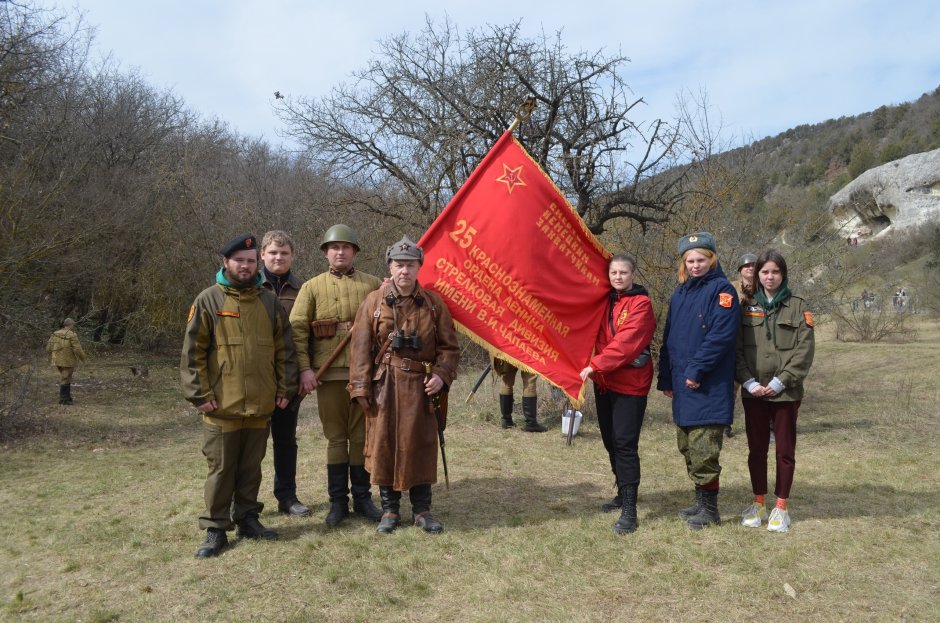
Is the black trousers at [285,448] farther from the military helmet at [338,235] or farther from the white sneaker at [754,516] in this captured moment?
the white sneaker at [754,516]

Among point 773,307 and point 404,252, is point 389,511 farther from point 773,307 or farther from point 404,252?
point 773,307

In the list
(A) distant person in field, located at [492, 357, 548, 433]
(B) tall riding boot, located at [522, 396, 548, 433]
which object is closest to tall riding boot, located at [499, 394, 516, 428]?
(A) distant person in field, located at [492, 357, 548, 433]

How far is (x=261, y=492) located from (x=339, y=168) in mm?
8782

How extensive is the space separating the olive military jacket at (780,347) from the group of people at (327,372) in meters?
2.01

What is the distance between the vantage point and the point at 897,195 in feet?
157

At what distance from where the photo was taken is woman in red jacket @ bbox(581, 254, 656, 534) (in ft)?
14.3

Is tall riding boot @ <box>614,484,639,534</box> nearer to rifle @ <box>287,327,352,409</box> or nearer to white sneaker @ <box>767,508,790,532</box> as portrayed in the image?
white sneaker @ <box>767,508,790,532</box>

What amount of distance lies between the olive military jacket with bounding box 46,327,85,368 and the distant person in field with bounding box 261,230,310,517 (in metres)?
9.44

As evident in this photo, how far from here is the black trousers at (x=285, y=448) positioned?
4730 millimetres

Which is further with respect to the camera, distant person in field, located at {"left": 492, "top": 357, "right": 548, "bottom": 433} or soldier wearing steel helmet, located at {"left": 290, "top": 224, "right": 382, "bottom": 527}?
distant person in field, located at {"left": 492, "top": 357, "right": 548, "bottom": 433}

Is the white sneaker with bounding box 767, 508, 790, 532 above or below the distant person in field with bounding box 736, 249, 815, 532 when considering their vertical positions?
below

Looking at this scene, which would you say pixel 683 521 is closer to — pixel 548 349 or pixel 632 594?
pixel 632 594

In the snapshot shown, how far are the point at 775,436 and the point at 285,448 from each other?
3.50 meters

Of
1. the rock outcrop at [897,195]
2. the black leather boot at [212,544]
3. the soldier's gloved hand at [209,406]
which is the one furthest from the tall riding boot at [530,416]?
the rock outcrop at [897,195]
